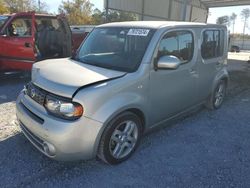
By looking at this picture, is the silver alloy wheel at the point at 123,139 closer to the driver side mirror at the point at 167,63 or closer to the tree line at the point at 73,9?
the driver side mirror at the point at 167,63

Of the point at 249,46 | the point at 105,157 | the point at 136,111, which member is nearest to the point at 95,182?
the point at 105,157

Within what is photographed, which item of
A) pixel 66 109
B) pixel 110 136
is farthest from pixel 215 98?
pixel 66 109

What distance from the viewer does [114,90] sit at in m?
3.13

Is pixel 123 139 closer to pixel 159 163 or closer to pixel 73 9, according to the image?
pixel 159 163

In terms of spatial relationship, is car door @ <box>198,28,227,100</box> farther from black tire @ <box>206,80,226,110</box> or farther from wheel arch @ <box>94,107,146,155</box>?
wheel arch @ <box>94,107,146,155</box>

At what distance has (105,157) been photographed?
3299 mm

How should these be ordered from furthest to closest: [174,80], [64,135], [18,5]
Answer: [18,5]
[174,80]
[64,135]

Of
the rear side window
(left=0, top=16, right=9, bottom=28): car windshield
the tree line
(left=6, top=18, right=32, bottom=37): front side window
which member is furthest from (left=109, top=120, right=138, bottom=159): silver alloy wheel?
the tree line

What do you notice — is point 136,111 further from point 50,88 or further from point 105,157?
point 50,88

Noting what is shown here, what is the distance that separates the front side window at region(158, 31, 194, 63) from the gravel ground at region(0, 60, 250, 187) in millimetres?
1286

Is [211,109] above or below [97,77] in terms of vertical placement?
below

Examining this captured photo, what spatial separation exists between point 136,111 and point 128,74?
0.51 m

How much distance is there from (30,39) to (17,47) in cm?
42

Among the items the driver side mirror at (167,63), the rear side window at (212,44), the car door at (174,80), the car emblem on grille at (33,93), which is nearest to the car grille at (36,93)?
the car emblem on grille at (33,93)
